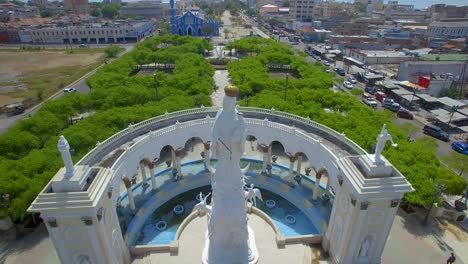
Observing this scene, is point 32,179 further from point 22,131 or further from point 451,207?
point 451,207

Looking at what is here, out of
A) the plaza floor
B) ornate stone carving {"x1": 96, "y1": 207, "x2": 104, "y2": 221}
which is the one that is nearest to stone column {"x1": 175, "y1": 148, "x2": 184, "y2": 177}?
the plaza floor

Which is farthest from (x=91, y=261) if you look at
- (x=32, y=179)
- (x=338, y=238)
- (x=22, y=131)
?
(x=22, y=131)

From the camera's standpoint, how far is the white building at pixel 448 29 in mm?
132500

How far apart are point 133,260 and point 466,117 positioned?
216 feet

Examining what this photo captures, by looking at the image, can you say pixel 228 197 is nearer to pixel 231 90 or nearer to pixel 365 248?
pixel 231 90

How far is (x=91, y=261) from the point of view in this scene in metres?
21.6

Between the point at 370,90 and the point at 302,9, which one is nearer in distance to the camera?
the point at 370,90

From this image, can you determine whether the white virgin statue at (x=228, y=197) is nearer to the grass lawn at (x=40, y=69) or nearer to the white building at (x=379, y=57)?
the grass lawn at (x=40, y=69)

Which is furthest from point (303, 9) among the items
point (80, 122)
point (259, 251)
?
point (259, 251)

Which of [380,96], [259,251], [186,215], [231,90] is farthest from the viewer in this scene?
[380,96]

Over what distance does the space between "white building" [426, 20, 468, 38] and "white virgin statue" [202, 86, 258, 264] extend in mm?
155397

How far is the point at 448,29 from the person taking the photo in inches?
5290

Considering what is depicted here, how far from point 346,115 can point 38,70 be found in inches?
3975

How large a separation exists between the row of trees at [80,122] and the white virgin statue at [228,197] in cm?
2033
